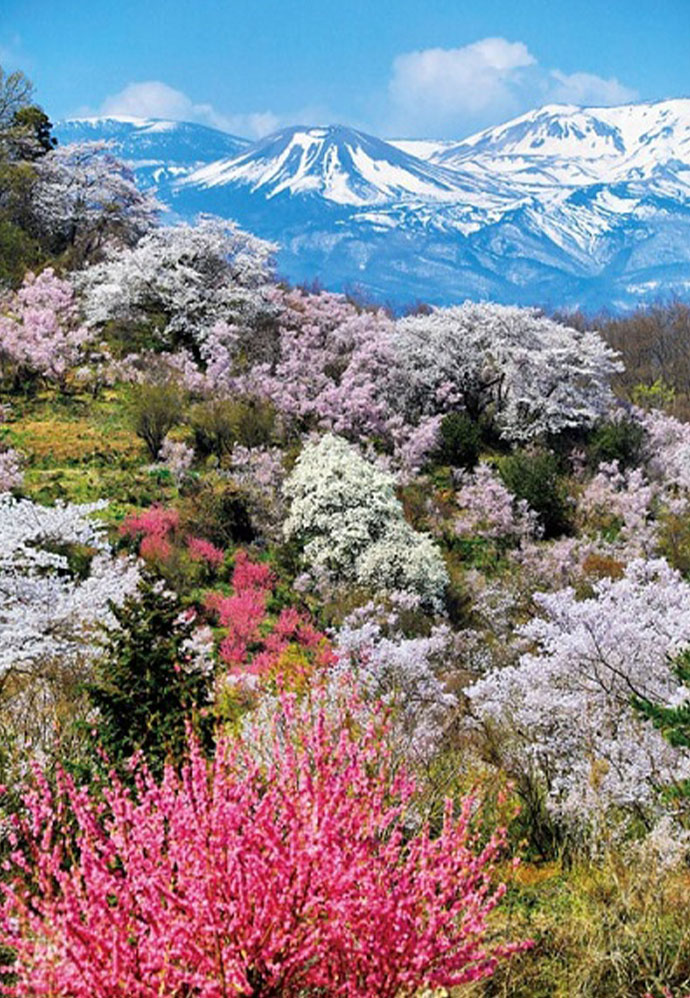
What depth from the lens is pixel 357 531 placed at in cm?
1942

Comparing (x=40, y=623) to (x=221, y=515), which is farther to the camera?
(x=221, y=515)

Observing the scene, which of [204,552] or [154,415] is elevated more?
[154,415]

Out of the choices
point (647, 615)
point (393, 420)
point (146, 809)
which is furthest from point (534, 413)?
point (146, 809)

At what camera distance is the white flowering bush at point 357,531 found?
18562 millimetres

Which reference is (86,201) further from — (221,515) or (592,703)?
(592,703)

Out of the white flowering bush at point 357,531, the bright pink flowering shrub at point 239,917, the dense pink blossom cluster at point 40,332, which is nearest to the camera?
the bright pink flowering shrub at point 239,917

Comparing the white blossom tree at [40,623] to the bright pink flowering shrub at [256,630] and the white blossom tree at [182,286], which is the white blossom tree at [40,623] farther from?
the white blossom tree at [182,286]

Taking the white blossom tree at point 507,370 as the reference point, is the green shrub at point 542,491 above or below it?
below

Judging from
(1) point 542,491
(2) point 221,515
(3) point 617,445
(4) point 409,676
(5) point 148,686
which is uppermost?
(3) point 617,445

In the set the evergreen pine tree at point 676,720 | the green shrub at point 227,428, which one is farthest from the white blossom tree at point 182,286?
the evergreen pine tree at point 676,720

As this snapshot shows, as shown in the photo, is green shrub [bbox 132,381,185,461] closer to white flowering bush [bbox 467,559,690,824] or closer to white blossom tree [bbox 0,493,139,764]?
white blossom tree [bbox 0,493,139,764]

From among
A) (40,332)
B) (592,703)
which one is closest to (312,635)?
(592,703)

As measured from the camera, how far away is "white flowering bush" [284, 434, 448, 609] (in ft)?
60.9

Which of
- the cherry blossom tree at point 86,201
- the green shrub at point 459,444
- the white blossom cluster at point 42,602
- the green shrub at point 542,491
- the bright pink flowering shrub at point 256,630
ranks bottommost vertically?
the bright pink flowering shrub at point 256,630
